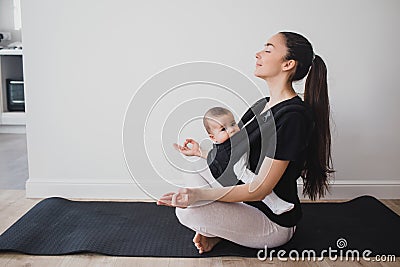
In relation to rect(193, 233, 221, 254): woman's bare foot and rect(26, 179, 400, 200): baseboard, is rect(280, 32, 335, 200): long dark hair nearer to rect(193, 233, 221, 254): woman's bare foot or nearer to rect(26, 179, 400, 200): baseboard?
rect(193, 233, 221, 254): woman's bare foot

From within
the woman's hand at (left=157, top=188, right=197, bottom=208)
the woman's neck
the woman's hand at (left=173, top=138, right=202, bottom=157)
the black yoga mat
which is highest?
the woman's neck

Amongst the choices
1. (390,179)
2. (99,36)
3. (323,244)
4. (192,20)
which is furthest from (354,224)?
(99,36)

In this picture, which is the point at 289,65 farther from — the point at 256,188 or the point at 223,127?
the point at 256,188

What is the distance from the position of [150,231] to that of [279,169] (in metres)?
0.71

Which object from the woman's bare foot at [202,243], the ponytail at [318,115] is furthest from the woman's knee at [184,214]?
the ponytail at [318,115]

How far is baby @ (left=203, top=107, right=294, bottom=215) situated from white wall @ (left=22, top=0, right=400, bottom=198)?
81cm

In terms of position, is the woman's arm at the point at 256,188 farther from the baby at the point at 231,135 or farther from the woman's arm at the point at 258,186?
the baby at the point at 231,135

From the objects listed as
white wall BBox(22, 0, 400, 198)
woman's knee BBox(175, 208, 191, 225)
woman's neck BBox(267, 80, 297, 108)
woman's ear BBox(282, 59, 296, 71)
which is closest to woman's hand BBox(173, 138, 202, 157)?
woman's knee BBox(175, 208, 191, 225)

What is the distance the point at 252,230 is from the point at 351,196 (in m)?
1.11

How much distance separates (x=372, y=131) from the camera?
311cm

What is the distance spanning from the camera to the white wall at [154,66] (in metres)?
2.98

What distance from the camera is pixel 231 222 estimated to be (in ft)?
7.19

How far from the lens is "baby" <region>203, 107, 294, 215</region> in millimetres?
2238

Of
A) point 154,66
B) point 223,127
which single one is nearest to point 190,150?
point 223,127
